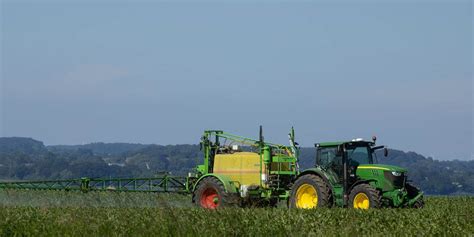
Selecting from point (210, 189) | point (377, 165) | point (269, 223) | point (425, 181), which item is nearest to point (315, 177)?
point (377, 165)

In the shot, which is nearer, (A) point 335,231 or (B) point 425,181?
(A) point 335,231

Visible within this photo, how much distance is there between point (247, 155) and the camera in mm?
22547

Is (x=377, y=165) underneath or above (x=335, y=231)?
above

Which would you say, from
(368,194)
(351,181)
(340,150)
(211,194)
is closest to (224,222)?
(368,194)

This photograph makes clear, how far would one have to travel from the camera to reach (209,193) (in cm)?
2256

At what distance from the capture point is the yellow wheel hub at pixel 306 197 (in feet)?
66.8

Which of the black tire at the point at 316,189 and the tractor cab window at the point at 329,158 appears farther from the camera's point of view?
the tractor cab window at the point at 329,158

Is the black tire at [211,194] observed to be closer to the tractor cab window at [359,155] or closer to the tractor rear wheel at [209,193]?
the tractor rear wheel at [209,193]

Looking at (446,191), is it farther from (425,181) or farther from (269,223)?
(269,223)

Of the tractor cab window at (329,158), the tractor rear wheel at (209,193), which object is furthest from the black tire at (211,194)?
the tractor cab window at (329,158)

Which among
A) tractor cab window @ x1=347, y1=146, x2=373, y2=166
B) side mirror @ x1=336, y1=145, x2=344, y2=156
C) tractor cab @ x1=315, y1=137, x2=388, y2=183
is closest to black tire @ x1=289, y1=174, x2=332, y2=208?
tractor cab @ x1=315, y1=137, x2=388, y2=183

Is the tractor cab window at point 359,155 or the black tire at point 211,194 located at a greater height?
the tractor cab window at point 359,155

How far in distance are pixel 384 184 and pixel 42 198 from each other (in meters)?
11.7

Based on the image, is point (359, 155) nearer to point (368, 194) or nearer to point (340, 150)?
point (340, 150)
